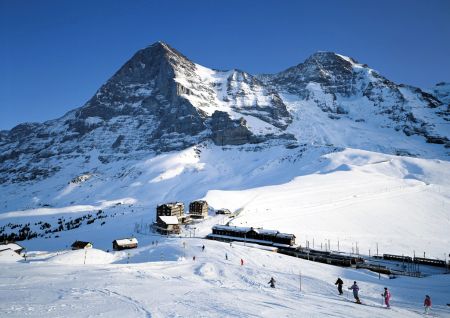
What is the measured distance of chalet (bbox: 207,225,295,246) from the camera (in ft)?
211

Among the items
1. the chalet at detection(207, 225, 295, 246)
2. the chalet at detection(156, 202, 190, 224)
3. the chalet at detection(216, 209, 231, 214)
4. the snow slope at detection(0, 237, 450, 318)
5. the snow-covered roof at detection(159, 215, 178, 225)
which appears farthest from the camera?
the chalet at detection(216, 209, 231, 214)

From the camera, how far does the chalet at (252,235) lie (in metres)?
64.2

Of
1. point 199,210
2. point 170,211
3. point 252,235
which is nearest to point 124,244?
point 252,235

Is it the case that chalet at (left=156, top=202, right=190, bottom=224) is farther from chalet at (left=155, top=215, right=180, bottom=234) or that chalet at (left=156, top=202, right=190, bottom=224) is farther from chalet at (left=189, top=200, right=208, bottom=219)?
chalet at (left=155, top=215, right=180, bottom=234)

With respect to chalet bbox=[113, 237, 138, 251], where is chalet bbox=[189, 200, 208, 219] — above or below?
above

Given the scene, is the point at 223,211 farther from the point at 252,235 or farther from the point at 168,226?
the point at 252,235

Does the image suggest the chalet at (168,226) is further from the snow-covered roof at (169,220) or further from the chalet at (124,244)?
the chalet at (124,244)

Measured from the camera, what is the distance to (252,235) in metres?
68.6

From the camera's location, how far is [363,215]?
280 ft

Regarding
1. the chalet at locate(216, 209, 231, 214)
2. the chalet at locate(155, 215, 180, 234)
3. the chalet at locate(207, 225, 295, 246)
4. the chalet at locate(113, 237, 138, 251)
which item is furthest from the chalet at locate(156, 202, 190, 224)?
the chalet at locate(113, 237, 138, 251)

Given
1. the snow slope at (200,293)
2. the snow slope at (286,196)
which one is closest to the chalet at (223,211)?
the snow slope at (286,196)

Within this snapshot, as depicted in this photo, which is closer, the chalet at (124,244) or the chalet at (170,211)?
the chalet at (124,244)

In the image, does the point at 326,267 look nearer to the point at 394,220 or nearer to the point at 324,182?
the point at 394,220

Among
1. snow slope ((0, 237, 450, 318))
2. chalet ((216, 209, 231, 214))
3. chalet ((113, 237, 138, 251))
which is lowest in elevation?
chalet ((113, 237, 138, 251))
